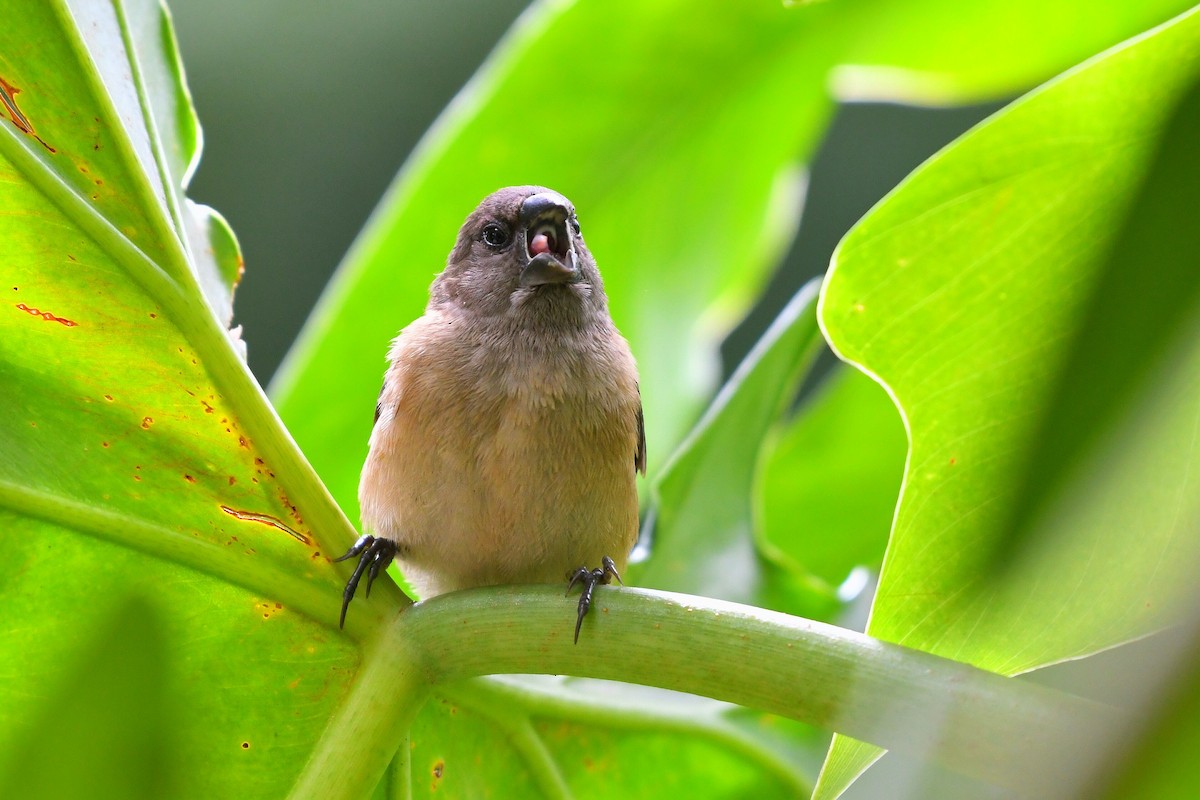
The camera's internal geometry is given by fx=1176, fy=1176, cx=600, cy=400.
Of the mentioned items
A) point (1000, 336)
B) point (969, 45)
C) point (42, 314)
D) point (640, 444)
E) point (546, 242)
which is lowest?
point (640, 444)

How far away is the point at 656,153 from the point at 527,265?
0.35 metres

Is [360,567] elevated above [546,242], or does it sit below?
below

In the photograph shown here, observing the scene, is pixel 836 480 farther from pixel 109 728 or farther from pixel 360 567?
pixel 109 728

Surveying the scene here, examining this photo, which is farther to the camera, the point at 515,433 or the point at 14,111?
the point at 515,433

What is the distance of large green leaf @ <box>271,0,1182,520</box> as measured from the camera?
70.5 inches

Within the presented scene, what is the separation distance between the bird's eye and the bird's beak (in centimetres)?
5

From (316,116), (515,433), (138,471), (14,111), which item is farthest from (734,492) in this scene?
(316,116)

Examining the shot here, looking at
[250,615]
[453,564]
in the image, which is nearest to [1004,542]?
[250,615]

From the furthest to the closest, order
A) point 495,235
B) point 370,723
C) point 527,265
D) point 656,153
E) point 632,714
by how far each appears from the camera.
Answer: point 656,153 < point 495,235 < point 527,265 < point 632,714 < point 370,723

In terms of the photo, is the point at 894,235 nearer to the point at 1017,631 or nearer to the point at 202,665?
the point at 1017,631

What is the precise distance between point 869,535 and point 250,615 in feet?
3.43

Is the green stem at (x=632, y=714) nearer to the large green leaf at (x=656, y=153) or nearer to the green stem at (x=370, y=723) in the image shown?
the green stem at (x=370, y=723)

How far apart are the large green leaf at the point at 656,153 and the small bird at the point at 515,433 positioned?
170mm

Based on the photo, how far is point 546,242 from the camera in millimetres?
1669
